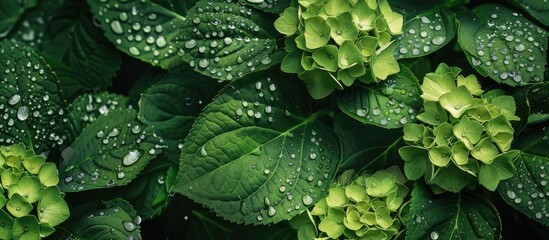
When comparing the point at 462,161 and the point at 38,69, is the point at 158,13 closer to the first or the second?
the point at 38,69

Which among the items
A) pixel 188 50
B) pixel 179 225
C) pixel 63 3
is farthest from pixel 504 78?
pixel 63 3

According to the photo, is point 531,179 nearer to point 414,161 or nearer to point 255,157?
point 414,161

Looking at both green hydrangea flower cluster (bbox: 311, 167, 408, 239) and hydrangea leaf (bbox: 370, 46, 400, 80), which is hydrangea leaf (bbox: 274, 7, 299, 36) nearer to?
hydrangea leaf (bbox: 370, 46, 400, 80)

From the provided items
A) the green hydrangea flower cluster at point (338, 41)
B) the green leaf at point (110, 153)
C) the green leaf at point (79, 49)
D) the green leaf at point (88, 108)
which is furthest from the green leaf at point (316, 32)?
the green leaf at point (79, 49)

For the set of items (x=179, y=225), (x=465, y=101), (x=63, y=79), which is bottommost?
(x=179, y=225)

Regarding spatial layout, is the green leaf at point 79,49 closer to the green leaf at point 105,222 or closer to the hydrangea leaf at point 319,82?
the green leaf at point 105,222

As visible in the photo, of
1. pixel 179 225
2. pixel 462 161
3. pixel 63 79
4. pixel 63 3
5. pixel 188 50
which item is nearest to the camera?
pixel 462 161
